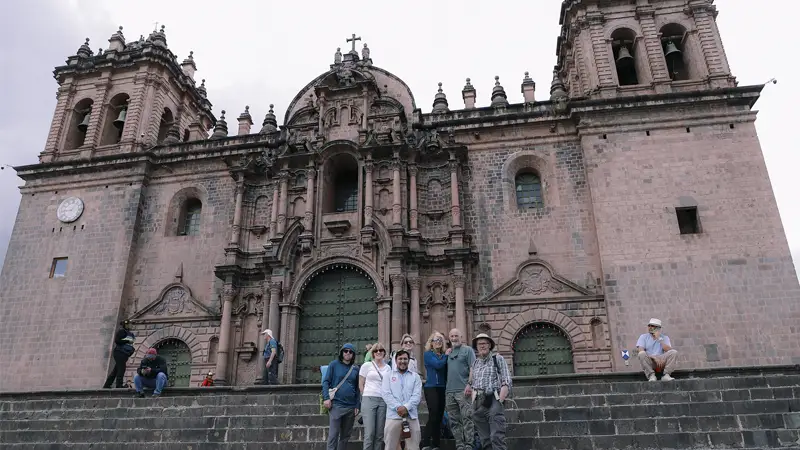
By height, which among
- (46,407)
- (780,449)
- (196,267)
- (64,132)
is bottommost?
(780,449)

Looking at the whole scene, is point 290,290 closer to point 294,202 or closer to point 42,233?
point 294,202

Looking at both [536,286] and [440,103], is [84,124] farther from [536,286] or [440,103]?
[536,286]

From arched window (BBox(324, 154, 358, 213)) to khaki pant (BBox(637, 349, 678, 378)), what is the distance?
11.0 meters

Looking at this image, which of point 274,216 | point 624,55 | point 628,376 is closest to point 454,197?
point 274,216

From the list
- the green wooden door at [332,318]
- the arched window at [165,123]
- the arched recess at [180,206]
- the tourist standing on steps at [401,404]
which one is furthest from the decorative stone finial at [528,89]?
the tourist standing on steps at [401,404]

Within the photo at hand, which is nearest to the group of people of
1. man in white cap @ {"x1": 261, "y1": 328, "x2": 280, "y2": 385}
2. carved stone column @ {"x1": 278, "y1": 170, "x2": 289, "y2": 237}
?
man in white cap @ {"x1": 261, "y1": 328, "x2": 280, "y2": 385}

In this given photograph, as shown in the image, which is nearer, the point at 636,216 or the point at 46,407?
the point at 46,407

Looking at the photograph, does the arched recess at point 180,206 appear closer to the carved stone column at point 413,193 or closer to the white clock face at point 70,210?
the white clock face at point 70,210

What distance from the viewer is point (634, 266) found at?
16078mm

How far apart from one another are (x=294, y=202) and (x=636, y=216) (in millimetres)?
10637

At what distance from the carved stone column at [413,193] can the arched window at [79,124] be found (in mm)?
13138

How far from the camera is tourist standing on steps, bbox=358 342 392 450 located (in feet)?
24.1

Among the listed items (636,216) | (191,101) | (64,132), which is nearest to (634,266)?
(636,216)

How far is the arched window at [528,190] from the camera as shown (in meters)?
18.8
